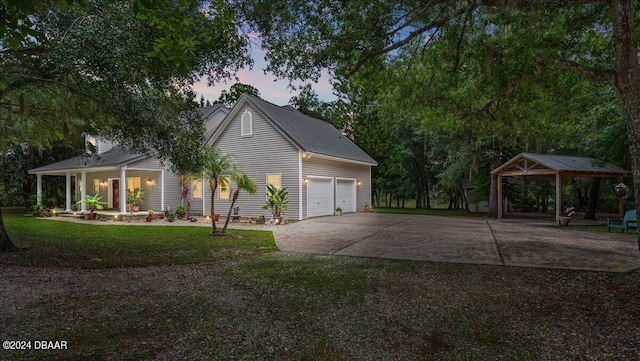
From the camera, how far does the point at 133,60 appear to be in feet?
18.5

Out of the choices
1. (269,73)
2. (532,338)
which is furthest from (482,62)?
(532,338)

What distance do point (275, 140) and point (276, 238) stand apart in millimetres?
6280

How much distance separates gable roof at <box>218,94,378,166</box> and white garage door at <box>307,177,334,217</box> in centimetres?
147

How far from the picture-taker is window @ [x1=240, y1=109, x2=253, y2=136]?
1583 cm

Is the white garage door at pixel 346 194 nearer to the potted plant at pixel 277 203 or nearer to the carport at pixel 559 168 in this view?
the potted plant at pixel 277 203

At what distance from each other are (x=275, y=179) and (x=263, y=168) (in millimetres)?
845

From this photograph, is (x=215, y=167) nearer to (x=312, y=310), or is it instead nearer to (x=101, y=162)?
(x=312, y=310)

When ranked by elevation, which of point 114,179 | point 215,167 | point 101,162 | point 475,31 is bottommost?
point 114,179

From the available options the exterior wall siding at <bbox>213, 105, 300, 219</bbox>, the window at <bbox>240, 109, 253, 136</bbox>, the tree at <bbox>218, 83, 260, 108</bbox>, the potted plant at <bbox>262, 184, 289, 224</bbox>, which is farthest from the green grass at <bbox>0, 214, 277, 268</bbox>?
the tree at <bbox>218, 83, 260, 108</bbox>

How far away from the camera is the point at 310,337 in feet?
11.0

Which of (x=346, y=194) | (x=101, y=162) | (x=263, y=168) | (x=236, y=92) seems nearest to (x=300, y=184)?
(x=263, y=168)

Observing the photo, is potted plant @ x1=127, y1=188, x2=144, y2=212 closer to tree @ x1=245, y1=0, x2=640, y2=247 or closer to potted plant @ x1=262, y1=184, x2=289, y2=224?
potted plant @ x1=262, y1=184, x2=289, y2=224

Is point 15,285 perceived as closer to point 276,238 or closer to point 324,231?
point 276,238

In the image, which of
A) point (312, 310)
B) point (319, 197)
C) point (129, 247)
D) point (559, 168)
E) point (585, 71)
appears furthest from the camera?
point (319, 197)
